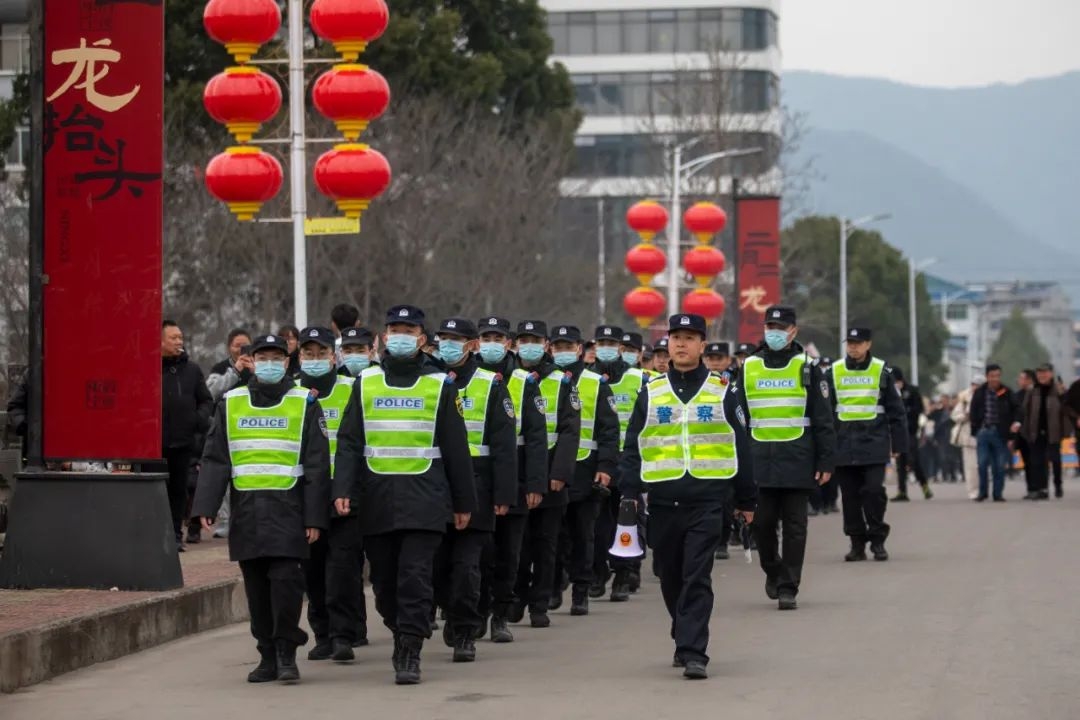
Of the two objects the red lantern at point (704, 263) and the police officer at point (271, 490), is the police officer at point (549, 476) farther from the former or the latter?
the red lantern at point (704, 263)

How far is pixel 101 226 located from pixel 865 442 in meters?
7.97

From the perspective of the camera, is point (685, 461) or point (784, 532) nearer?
point (685, 461)

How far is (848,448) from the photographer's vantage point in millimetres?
20172

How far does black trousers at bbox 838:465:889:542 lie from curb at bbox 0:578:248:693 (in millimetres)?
6311

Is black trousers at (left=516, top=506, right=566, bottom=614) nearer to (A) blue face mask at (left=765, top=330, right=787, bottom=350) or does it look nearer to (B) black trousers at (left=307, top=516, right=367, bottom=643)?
(B) black trousers at (left=307, top=516, right=367, bottom=643)

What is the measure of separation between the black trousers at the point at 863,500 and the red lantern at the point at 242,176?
585 cm

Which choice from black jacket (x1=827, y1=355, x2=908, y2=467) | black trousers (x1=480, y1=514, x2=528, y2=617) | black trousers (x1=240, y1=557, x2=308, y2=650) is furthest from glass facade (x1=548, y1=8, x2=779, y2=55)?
black trousers (x1=240, y1=557, x2=308, y2=650)

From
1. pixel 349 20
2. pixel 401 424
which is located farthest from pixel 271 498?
pixel 349 20

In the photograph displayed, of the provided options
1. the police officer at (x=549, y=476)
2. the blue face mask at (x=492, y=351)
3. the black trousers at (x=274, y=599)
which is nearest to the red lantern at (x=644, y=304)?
the police officer at (x=549, y=476)

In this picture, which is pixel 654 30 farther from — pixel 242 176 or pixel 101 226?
pixel 101 226

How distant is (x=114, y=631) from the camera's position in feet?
44.2

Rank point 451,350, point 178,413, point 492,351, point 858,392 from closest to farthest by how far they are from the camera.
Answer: point 451,350 → point 492,351 → point 178,413 → point 858,392

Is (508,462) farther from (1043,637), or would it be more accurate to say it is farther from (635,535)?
(1043,637)

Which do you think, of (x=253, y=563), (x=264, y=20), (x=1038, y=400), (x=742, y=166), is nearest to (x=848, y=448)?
(x=264, y=20)
